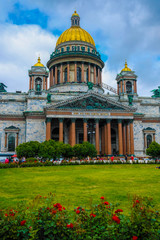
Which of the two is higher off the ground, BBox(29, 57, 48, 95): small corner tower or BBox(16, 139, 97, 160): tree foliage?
BBox(29, 57, 48, 95): small corner tower

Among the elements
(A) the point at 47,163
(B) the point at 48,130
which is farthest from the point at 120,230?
(B) the point at 48,130

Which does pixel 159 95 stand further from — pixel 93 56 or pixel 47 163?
pixel 47 163

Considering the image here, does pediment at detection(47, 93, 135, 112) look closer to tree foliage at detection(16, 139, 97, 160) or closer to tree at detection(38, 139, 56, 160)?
tree foliage at detection(16, 139, 97, 160)

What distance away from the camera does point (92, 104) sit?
5359 centimetres

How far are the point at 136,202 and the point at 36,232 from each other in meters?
2.76

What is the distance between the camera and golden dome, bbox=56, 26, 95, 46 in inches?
2945

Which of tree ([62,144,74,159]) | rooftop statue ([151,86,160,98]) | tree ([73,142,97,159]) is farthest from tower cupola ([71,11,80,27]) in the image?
tree ([62,144,74,159])

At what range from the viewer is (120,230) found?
6.11m

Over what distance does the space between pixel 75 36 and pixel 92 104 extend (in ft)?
99.9

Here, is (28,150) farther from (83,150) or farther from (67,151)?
(83,150)

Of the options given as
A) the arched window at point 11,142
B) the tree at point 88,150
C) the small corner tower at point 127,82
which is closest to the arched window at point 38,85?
the arched window at point 11,142

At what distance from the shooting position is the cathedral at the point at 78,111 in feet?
173

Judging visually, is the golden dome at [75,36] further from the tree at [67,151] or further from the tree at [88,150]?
the tree at [67,151]

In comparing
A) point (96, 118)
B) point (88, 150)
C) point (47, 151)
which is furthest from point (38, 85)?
point (47, 151)
